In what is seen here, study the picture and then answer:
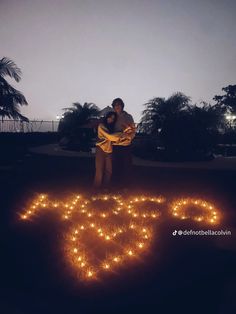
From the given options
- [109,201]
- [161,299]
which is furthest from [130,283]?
[109,201]

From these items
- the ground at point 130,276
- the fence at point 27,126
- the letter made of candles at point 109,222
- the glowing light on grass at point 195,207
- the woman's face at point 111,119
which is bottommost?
the ground at point 130,276

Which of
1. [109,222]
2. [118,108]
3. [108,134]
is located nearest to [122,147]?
[108,134]

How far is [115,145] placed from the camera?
6.94m

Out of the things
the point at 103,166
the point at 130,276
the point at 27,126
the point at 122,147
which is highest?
the point at 27,126

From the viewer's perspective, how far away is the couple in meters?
6.70

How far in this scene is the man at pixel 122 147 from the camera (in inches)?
267

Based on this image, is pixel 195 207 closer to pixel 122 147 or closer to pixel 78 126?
pixel 122 147

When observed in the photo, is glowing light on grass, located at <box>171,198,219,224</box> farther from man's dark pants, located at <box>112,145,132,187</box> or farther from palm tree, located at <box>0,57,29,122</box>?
palm tree, located at <box>0,57,29,122</box>

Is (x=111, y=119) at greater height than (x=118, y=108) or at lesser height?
lesser

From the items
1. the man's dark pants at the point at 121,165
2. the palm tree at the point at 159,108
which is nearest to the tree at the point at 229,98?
the palm tree at the point at 159,108

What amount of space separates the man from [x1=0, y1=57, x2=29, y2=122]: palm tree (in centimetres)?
972

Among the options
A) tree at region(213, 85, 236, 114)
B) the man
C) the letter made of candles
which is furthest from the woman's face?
tree at region(213, 85, 236, 114)

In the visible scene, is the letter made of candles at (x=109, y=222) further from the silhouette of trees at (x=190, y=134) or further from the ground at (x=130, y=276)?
the silhouette of trees at (x=190, y=134)

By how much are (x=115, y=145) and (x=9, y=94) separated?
9.95m
